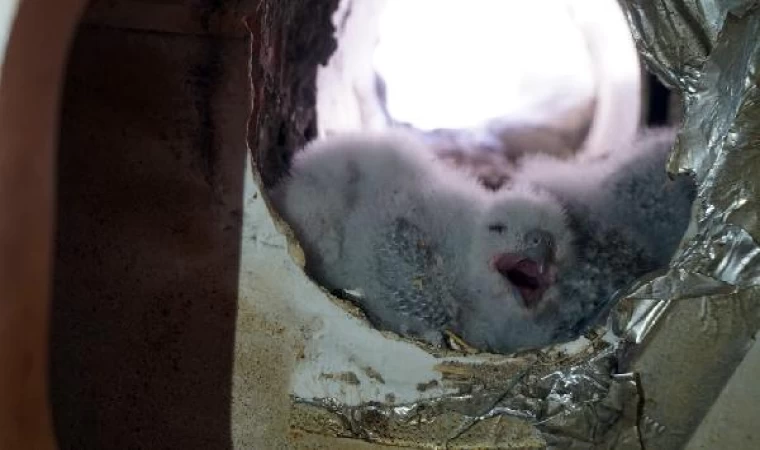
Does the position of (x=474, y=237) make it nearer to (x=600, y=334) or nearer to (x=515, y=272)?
(x=515, y=272)

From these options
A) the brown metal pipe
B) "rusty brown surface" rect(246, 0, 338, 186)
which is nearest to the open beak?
"rusty brown surface" rect(246, 0, 338, 186)

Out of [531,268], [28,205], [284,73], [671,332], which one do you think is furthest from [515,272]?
[28,205]

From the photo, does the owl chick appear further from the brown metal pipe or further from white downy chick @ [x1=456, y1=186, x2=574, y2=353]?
the brown metal pipe

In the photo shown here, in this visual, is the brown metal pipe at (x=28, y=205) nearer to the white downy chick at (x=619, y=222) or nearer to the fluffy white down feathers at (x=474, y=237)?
Answer: the fluffy white down feathers at (x=474, y=237)

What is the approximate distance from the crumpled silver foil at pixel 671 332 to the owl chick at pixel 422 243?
0.12m

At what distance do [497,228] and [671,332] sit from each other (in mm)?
408

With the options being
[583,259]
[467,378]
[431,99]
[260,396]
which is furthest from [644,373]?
[431,99]

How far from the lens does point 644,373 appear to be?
36.0 inches

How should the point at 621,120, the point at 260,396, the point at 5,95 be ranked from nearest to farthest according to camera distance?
the point at 5,95, the point at 260,396, the point at 621,120

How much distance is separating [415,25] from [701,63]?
0.87 m

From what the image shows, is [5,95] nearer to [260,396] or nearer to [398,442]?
[260,396]

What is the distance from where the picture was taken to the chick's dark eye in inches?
49.4

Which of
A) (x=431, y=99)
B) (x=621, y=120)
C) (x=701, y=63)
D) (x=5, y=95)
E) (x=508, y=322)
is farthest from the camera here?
(x=431, y=99)

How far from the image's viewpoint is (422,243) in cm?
119
